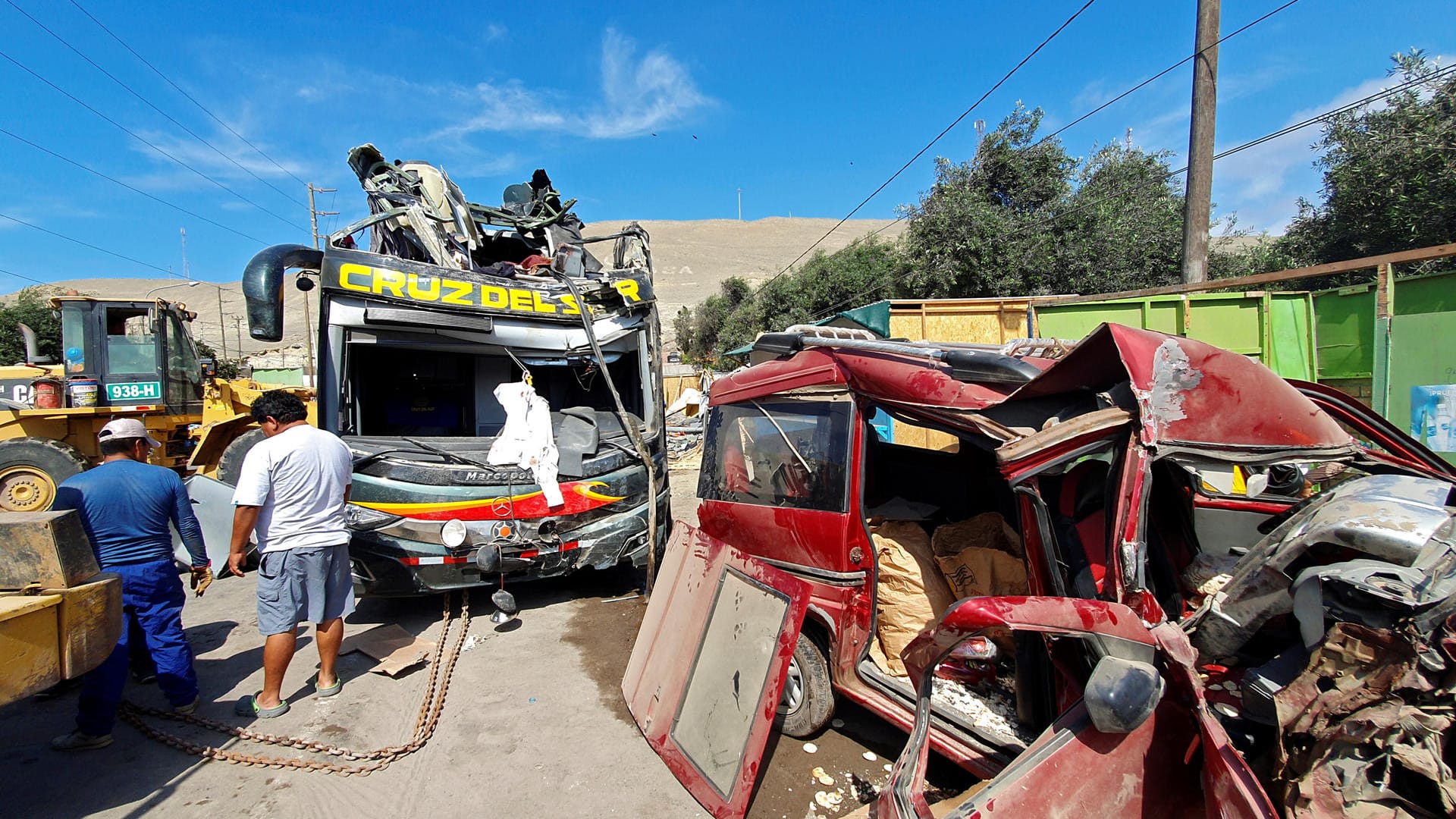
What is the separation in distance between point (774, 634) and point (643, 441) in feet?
10.4

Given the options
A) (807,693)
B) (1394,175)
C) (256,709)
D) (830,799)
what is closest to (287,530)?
(256,709)

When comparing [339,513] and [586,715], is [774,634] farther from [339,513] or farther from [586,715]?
[339,513]

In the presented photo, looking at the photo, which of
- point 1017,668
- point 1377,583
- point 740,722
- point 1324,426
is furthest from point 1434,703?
point 740,722

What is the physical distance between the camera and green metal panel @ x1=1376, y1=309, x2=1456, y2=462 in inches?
222

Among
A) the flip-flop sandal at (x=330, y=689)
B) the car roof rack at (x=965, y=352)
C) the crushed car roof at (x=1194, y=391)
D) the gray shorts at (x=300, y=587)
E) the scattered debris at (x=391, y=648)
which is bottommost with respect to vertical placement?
the flip-flop sandal at (x=330, y=689)

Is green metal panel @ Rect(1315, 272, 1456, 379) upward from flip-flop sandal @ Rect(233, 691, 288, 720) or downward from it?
upward

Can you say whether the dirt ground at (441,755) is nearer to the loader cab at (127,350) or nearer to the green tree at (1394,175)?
the loader cab at (127,350)

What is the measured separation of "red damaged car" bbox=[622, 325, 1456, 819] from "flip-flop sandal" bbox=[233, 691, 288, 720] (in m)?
2.11

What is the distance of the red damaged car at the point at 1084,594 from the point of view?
5.23 feet

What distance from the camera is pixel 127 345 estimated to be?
365 inches

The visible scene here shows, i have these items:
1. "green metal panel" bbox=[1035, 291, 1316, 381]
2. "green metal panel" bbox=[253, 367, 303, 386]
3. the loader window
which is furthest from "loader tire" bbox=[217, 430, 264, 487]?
"green metal panel" bbox=[253, 367, 303, 386]

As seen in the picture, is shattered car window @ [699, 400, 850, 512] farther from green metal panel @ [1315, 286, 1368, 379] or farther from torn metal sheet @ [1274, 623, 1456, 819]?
green metal panel @ [1315, 286, 1368, 379]

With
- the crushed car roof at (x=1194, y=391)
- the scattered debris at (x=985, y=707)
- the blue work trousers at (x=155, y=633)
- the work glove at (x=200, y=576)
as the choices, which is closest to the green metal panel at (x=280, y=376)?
the work glove at (x=200, y=576)

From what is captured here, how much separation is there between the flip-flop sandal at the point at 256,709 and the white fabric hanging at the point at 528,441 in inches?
77.4
